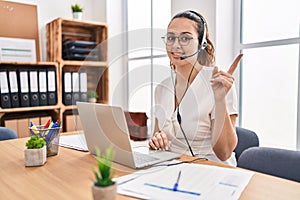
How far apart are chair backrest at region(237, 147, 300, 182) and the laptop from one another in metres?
0.31

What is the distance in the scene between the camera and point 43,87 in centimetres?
241

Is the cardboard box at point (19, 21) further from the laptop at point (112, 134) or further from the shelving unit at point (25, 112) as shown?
the laptop at point (112, 134)

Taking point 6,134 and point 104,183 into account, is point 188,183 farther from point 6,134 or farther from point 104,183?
point 6,134

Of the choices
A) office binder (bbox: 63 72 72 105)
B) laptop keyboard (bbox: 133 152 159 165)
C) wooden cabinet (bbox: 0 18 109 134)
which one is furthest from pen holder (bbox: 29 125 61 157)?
office binder (bbox: 63 72 72 105)

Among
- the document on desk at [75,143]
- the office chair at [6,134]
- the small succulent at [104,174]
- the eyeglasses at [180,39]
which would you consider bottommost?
the office chair at [6,134]

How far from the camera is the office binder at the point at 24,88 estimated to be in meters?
2.29

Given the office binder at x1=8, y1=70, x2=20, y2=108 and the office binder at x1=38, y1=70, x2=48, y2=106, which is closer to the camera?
the office binder at x1=8, y1=70, x2=20, y2=108

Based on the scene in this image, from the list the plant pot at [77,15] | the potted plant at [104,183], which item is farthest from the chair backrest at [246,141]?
the plant pot at [77,15]

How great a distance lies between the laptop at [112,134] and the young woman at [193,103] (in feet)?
0.46

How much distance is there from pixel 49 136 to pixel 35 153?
0.40 ft

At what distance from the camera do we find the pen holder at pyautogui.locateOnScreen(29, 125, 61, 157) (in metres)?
0.97

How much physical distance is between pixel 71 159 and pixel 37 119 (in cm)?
164

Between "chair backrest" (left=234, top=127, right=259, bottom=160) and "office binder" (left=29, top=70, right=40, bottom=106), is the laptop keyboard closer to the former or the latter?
"chair backrest" (left=234, top=127, right=259, bottom=160)

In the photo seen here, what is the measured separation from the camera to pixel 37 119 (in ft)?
7.95
